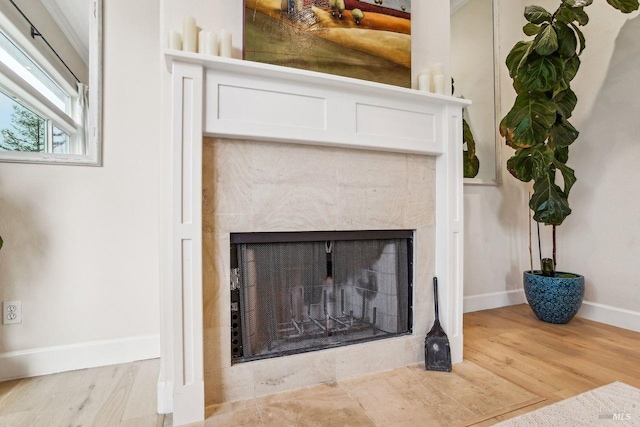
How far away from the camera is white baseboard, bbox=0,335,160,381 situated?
1642 mm

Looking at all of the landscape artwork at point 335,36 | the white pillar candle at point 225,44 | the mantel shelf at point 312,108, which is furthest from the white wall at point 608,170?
the white pillar candle at point 225,44

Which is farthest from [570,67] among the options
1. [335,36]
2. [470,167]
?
[335,36]

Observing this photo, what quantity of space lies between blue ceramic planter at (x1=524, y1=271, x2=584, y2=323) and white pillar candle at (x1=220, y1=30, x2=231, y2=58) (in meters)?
2.60

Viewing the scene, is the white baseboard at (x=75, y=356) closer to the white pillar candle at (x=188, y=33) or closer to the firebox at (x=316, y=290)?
the firebox at (x=316, y=290)

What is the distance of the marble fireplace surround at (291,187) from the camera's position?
1.33 m

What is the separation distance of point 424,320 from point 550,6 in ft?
9.76

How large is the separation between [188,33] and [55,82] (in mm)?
999

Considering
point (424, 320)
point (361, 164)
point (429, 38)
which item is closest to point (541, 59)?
point (429, 38)

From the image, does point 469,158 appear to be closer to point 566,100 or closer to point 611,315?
point 566,100

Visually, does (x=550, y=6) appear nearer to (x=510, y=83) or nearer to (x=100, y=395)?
(x=510, y=83)

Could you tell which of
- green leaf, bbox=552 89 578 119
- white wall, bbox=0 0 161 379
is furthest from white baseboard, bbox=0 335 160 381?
green leaf, bbox=552 89 578 119

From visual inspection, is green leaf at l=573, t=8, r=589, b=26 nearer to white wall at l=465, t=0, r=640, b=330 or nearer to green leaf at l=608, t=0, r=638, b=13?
green leaf at l=608, t=0, r=638, b=13

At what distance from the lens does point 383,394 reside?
59.5 inches

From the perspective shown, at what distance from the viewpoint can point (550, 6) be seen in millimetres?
2824
